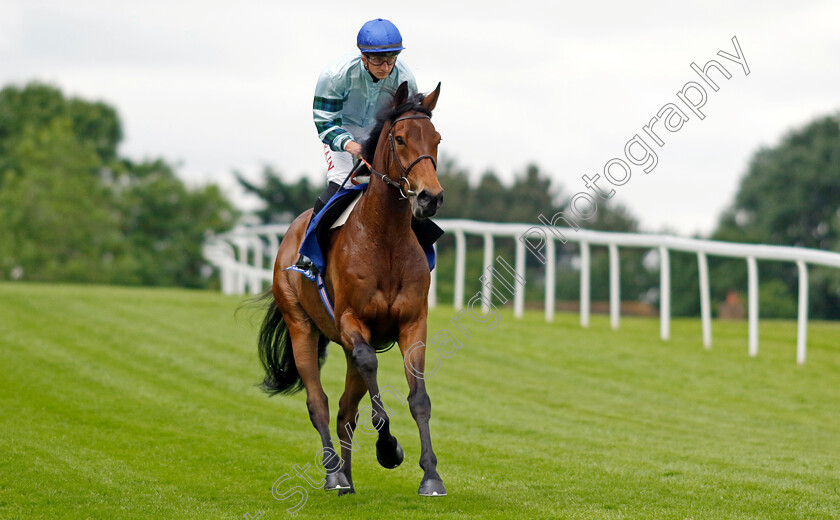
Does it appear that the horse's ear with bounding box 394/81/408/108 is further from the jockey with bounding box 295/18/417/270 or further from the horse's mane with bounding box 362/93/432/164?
the jockey with bounding box 295/18/417/270

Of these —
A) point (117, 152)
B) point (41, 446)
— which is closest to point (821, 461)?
point (41, 446)

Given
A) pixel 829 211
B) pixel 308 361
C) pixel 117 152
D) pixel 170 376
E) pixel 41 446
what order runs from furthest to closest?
pixel 117 152
pixel 829 211
pixel 170 376
pixel 41 446
pixel 308 361

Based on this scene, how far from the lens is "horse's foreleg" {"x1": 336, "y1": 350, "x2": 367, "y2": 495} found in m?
6.45

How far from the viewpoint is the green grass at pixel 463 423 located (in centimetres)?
588

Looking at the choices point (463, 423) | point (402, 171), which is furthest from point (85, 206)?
point (402, 171)

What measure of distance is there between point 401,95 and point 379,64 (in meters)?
0.56

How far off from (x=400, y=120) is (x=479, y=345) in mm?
7961

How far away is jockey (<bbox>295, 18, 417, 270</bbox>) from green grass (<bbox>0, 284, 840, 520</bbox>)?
68.9 inches

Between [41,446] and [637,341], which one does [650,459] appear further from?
[637,341]

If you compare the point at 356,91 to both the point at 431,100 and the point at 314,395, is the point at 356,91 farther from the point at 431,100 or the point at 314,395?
the point at 314,395

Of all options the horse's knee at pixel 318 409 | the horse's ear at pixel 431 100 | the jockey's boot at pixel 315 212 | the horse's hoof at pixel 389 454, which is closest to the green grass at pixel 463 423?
the horse's hoof at pixel 389 454

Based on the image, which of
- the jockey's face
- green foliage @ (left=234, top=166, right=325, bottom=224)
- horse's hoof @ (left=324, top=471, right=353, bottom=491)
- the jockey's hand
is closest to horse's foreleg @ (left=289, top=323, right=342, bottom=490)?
horse's hoof @ (left=324, top=471, right=353, bottom=491)

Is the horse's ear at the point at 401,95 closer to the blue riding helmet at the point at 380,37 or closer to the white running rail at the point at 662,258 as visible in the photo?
the blue riding helmet at the point at 380,37

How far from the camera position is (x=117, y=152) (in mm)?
55062
